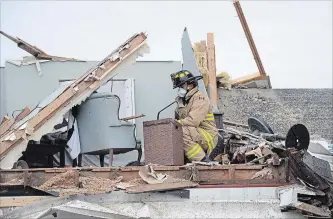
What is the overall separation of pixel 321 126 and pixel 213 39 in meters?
3.57

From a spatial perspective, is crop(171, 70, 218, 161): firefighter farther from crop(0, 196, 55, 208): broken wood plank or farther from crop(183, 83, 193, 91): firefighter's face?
crop(0, 196, 55, 208): broken wood plank

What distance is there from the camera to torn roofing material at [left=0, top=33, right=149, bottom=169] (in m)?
7.17

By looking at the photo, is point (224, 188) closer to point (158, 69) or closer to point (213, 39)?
point (158, 69)

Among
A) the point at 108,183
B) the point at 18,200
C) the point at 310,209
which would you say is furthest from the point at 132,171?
the point at 310,209

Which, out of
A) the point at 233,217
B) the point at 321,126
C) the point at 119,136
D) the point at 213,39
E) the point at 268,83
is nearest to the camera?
the point at 233,217

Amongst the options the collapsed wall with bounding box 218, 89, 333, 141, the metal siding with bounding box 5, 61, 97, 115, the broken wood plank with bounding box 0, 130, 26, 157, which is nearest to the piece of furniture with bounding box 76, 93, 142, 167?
the broken wood plank with bounding box 0, 130, 26, 157

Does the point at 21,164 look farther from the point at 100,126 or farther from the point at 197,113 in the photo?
the point at 197,113

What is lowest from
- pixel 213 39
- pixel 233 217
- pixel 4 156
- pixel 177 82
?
pixel 233 217

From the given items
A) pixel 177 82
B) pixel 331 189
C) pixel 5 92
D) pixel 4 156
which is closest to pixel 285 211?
pixel 331 189

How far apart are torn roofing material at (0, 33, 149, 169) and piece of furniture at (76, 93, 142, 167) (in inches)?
11.7

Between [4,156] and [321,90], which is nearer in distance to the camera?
[4,156]

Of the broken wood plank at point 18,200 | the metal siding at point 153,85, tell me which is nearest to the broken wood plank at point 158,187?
the broken wood plank at point 18,200

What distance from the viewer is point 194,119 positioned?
802 cm

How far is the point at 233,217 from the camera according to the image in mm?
6570
